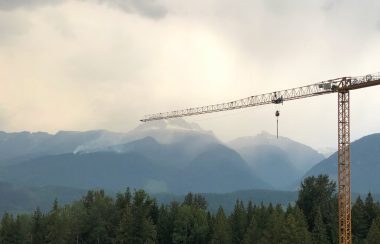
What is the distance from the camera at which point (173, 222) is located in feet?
459

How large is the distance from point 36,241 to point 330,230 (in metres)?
71.7

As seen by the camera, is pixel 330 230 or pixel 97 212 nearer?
pixel 330 230

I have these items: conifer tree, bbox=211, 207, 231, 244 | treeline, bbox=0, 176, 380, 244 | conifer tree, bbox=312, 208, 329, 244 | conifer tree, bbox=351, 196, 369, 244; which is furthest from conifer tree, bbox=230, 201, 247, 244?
conifer tree, bbox=351, 196, 369, 244

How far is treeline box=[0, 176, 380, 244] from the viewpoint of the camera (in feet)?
412

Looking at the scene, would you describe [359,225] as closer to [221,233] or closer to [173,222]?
[221,233]

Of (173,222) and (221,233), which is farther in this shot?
(173,222)

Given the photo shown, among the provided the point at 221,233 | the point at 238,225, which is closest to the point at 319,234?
the point at 221,233

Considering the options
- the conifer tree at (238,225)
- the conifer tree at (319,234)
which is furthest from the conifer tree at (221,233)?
the conifer tree at (319,234)

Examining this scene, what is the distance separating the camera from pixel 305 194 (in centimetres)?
14262

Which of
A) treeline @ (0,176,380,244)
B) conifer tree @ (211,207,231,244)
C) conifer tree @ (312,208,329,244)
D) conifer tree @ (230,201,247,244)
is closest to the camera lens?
conifer tree @ (312,208,329,244)

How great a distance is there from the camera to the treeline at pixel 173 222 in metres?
126

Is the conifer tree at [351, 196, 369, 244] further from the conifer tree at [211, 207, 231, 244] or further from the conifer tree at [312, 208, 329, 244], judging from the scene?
the conifer tree at [211, 207, 231, 244]

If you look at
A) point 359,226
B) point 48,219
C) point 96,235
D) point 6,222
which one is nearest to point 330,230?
point 359,226

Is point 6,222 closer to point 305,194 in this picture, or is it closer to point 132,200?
point 132,200
